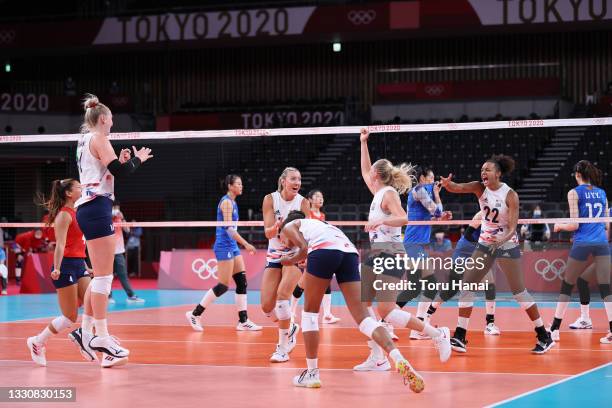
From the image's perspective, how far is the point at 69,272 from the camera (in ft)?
30.6

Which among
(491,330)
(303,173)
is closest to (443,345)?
(491,330)

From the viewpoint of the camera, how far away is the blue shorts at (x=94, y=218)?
28.1 feet

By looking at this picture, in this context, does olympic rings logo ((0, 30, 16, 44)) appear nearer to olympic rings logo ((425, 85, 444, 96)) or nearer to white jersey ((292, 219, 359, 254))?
olympic rings logo ((425, 85, 444, 96))

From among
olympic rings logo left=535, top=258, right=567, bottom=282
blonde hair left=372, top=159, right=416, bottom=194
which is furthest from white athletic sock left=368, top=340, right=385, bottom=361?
olympic rings logo left=535, top=258, right=567, bottom=282

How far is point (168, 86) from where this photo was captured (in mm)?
35656

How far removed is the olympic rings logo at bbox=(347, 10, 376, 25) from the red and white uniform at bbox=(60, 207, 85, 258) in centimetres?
2213

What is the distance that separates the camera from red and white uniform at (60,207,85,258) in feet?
31.2

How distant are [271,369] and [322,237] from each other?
1807 mm

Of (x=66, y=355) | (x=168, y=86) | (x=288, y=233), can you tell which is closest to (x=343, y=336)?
(x=66, y=355)

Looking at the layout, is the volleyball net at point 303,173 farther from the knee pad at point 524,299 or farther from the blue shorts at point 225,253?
the knee pad at point 524,299

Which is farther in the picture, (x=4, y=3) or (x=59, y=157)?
(x=4, y=3)

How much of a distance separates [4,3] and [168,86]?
6971 mm

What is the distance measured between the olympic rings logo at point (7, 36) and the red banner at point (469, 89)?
13313mm

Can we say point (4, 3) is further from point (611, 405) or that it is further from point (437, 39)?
point (611, 405)
